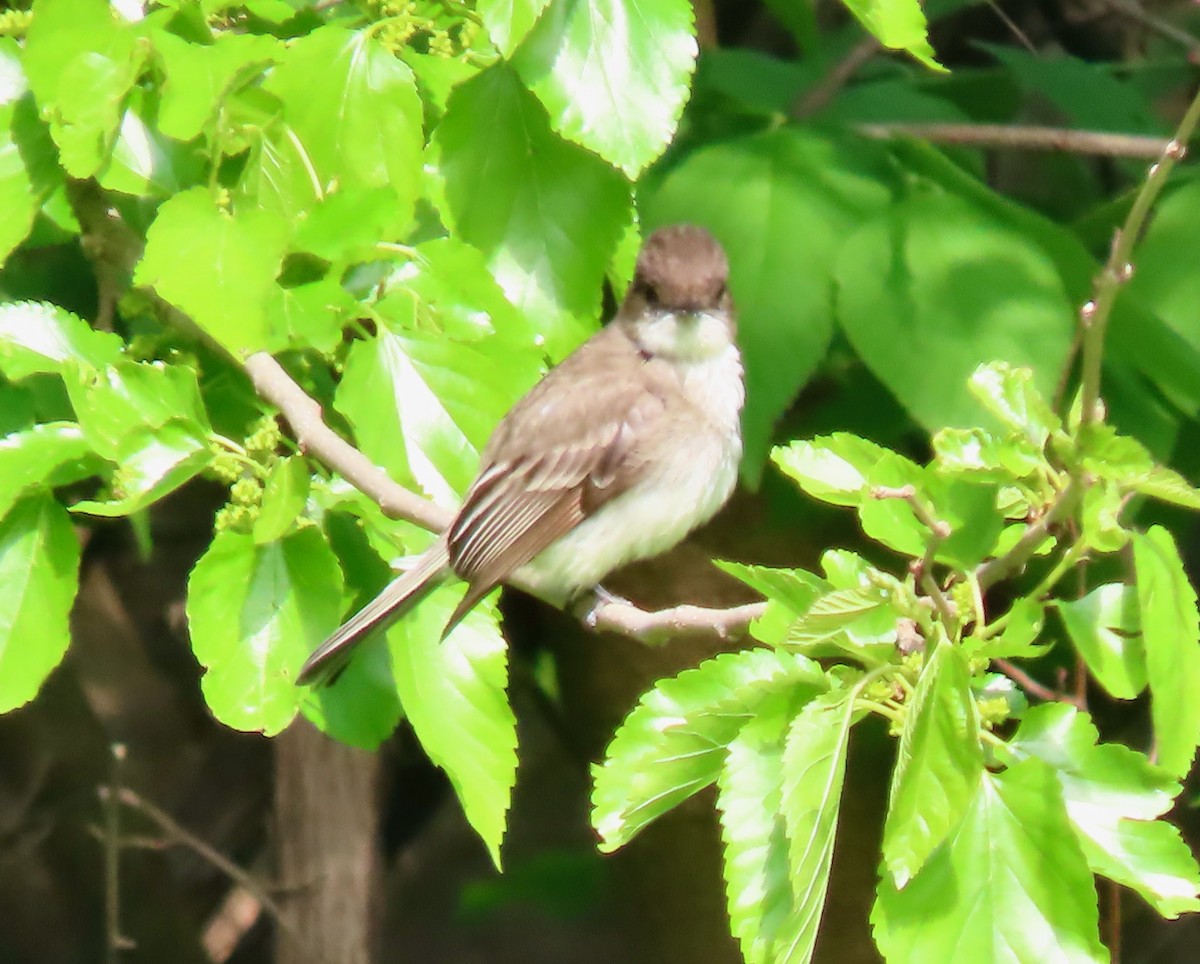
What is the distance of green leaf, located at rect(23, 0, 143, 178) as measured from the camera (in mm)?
2084

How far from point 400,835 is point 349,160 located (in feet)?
10.7

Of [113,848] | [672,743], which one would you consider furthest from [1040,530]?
[113,848]

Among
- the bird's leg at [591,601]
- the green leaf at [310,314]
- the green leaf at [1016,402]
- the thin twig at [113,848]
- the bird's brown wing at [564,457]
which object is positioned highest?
the green leaf at [1016,402]

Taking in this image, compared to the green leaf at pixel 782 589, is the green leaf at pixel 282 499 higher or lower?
lower

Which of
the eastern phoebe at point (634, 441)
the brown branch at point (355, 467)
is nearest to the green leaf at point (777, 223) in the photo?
the eastern phoebe at point (634, 441)

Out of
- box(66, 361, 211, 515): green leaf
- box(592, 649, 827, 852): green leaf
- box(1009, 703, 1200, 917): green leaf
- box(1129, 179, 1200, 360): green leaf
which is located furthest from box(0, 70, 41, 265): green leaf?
box(1129, 179, 1200, 360): green leaf

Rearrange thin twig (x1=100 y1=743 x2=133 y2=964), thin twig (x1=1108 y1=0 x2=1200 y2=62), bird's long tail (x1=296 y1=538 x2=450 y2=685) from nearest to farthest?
bird's long tail (x1=296 y1=538 x2=450 y2=685), thin twig (x1=1108 y1=0 x2=1200 y2=62), thin twig (x1=100 y1=743 x2=133 y2=964)

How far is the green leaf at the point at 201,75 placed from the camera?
2.02 m

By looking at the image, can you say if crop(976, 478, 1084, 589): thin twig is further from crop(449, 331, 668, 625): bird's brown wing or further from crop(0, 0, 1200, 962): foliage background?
crop(449, 331, 668, 625): bird's brown wing

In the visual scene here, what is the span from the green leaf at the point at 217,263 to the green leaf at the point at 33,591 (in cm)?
37

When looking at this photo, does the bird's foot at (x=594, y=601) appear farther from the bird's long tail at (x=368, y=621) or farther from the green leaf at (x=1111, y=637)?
the green leaf at (x=1111, y=637)

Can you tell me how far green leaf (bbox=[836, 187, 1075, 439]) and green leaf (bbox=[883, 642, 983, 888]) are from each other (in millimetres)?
971

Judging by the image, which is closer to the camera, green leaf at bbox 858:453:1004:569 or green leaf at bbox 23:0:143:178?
green leaf at bbox 858:453:1004:569

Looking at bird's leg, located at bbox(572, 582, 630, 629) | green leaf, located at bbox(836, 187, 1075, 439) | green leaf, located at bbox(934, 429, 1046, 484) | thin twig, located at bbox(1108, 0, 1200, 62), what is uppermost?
green leaf, located at bbox(934, 429, 1046, 484)
